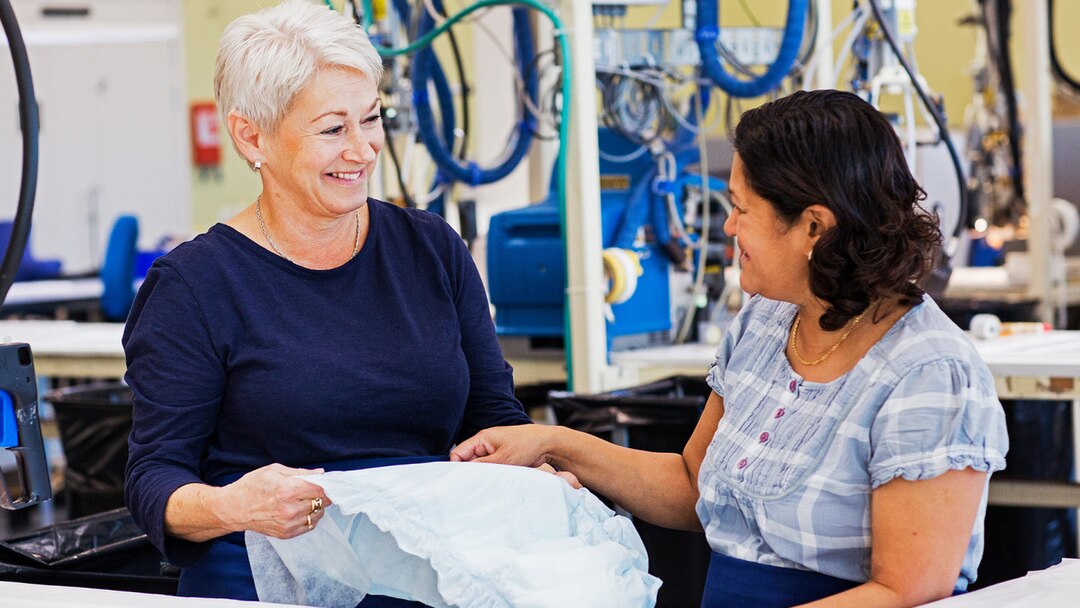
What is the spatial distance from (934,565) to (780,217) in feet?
1.37

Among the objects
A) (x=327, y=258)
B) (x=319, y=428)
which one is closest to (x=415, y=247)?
(x=327, y=258)

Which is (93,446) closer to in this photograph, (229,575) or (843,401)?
(229,575)

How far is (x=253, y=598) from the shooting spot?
158 cm

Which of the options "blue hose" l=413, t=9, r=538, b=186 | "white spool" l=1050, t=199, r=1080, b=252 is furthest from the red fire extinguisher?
"white spool" l=1050, t=199, r=1080, b=252

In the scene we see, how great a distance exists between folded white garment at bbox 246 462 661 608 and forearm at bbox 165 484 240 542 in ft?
0.16

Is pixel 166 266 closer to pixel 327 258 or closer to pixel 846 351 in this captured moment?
pixel 327 258

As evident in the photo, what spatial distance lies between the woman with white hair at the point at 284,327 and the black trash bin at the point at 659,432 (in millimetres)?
949

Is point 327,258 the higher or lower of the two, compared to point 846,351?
higher

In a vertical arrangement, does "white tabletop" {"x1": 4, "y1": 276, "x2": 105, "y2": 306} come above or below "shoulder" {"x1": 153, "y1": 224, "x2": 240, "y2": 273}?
below

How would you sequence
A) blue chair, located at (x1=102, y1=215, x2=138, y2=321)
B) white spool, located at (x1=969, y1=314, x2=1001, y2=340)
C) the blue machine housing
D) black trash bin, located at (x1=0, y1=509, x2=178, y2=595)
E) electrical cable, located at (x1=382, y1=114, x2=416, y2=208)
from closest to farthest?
black trash bin, located at (x1=0, y1=509, x2=178, y2=595) < white spool, located at (x1=969, y1=314, x2=1001, y2=340) < the blue machine housing < electrical cable, located at (x1=382, y1=114, x2=416, y2=208) < blue chair, located at (x1=102, y1=215, x2=138, y2=321)

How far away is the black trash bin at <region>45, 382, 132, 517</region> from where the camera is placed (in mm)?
3199

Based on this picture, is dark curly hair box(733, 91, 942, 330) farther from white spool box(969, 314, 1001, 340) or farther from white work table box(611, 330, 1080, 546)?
white spool box(969, 314, 1001, 340)

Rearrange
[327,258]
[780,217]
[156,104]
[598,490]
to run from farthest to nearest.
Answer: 1. [156,104]
2. [598,490]
3. [327,258]
4. [780,217]

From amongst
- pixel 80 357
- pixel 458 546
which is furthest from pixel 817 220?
pixel 80 357
